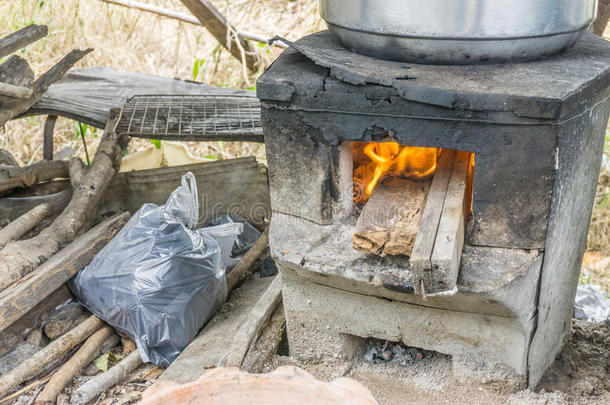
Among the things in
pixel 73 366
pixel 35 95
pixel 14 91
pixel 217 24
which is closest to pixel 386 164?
pixel 73 366

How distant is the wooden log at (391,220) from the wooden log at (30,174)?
2.26 m

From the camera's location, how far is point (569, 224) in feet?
7.51

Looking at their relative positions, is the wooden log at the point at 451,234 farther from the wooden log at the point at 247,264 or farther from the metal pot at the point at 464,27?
the wooden log at the point at 247,264

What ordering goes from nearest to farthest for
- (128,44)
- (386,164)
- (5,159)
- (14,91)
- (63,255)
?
1. (386,164)
2. (63,255)
3. (14,91)
4. (5,159)
5. (128,44)

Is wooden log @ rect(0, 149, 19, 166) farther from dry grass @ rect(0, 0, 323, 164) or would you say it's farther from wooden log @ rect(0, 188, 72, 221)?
dry grass @ rect(0, 0, 323, 164)

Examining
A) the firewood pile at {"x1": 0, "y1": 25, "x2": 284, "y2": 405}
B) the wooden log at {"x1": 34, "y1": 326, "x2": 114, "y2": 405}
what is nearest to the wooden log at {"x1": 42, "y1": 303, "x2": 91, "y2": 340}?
the firewood pile at {"x1": 0, "y1": 25, "x2": 284, "y2": 405}

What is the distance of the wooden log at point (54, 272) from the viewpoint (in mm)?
2688

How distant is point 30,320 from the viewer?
287cm

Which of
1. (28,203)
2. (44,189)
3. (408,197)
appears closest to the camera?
(408,197)

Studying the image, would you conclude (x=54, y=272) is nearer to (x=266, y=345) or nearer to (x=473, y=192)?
(x=266, y=345)

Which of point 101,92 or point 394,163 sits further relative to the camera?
point 101,92

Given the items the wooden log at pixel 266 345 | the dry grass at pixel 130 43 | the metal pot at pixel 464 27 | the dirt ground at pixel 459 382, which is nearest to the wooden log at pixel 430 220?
the metal pot at pixel 464 27

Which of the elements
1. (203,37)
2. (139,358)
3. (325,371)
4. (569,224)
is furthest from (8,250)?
(203,37)

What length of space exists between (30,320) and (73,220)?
23.6 inches
